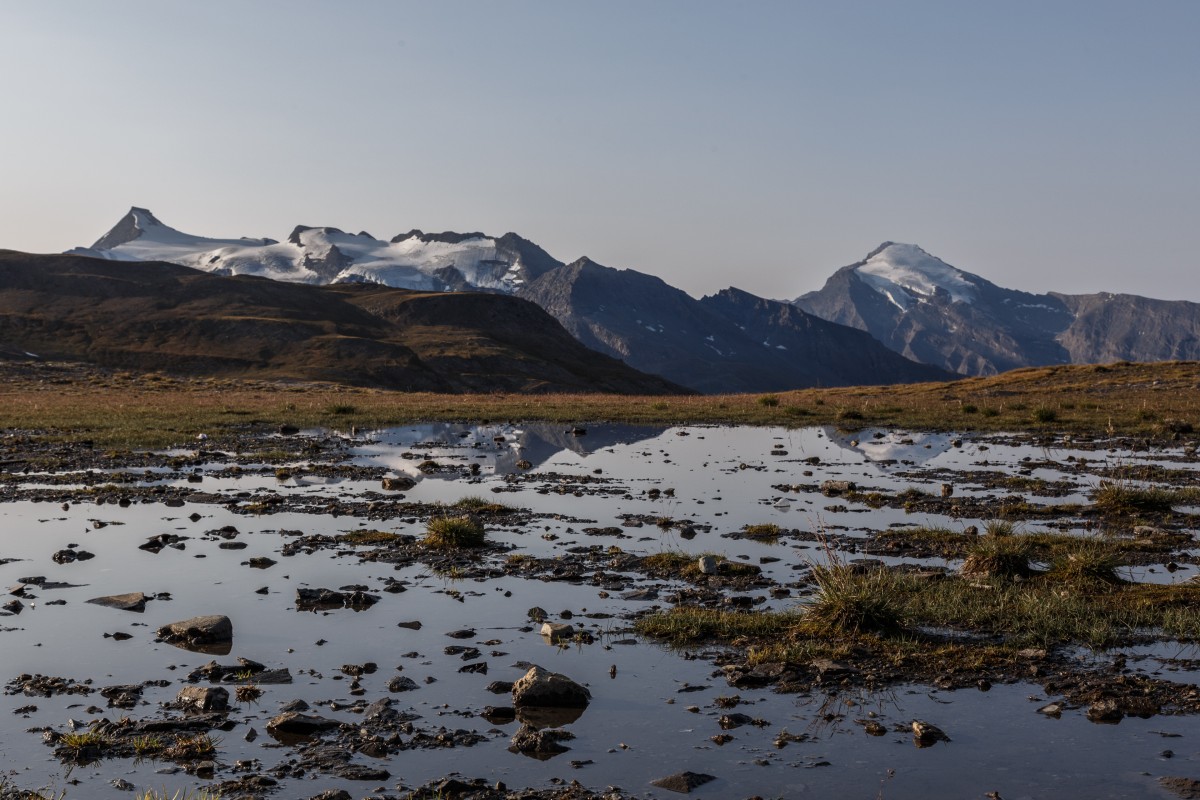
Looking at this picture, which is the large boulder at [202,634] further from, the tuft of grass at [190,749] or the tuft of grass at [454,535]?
the tuft of grass at [454,535]

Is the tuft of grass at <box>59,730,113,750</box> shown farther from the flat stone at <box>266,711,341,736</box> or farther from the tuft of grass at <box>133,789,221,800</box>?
the flat stone at <box>266,711,341,736</box>

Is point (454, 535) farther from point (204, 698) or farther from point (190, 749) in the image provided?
point (190, 749)

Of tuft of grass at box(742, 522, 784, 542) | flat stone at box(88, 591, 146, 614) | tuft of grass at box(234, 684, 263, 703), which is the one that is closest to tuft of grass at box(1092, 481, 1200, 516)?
tuft of grass at box(742, 522, 784, 542)

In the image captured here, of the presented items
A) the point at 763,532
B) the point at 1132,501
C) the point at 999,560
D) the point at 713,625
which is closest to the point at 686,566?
the point at 713,625

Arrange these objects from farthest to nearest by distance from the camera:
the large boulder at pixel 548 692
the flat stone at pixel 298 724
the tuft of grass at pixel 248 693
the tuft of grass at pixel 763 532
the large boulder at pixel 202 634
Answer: the tuft of grass at pixel 763 532, the large boulder at pixel 202 634, the tuft of grass at pixel 248 693, the large boulder at pixel 548 692, the flat stone at pixel 298 724

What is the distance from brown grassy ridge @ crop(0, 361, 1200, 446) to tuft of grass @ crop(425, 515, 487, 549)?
23836 mm

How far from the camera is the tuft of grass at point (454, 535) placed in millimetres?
18328

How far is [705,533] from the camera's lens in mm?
20047

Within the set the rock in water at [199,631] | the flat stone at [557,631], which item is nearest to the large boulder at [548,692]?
the flat stone at [557,631]

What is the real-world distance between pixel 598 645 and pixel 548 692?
7.11 feet

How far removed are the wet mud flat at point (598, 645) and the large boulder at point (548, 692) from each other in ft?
0.12

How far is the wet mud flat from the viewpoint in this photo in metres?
8.88

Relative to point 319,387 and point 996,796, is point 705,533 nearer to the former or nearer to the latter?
point 996,796

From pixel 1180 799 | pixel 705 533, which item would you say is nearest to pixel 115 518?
A: pixel 705 533
